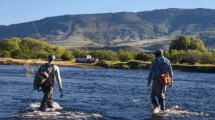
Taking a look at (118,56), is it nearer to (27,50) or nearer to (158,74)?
(27,50)

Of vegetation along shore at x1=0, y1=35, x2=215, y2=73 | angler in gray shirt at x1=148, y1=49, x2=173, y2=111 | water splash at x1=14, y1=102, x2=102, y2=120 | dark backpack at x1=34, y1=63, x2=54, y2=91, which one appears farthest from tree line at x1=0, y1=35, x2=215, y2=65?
dark backpack at x1=34, y1=63, x2=54, y2=91

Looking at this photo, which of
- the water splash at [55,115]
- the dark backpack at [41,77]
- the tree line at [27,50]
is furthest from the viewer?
the tree line at [27,50]

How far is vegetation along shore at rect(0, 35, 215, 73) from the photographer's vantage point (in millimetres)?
102750

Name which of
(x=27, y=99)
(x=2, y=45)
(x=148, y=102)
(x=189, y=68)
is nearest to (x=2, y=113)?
(x=27, y=99)

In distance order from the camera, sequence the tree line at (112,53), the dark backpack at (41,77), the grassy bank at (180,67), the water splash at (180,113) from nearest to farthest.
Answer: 1. the dark backpack at (41,77)
2. the water splash at (180,113)
3. the grassy bank at (180,67)
4. the tree line at (112,53)

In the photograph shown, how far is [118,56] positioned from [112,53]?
2.67 meters

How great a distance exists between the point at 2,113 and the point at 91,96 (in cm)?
1010

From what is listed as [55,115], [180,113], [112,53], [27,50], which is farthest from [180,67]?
[55,115]

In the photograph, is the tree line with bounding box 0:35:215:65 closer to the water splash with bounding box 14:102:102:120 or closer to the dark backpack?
the water splash with bounding box 14:102:102:120

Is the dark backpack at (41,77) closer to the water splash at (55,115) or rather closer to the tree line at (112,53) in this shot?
the water splash at (55,115)

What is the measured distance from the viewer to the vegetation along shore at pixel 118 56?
103m

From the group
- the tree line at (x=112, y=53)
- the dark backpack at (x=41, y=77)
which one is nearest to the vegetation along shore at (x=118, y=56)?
the tree line at (x=112, y=53)

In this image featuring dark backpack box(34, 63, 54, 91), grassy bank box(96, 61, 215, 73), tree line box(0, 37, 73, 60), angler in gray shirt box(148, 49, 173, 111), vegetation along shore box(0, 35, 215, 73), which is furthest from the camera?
tree line box(0, 37, 73, 60)

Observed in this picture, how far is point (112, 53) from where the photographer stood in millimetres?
135625
